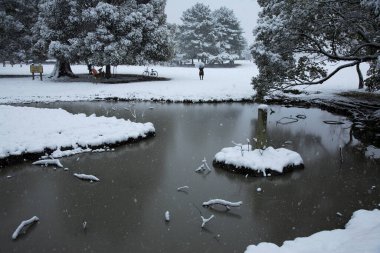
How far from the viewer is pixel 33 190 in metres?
7.07

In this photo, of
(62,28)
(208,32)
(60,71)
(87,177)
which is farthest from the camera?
(208,32)

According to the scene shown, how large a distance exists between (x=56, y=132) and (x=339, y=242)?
8.82 m

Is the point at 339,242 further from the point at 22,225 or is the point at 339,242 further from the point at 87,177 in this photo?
the point at 87,177

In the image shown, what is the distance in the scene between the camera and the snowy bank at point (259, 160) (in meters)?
7.95

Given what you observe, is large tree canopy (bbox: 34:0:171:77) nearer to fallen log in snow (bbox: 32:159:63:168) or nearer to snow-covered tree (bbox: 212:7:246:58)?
fallen log in snow (bbox: 32:159:63:168)

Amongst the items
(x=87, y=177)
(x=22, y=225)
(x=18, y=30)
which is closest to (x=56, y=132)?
(x=87, y=177)

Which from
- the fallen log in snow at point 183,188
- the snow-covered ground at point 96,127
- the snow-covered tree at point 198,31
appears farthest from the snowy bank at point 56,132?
the snow-covered tree at point 198,31

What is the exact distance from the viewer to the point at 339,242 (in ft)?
15.5

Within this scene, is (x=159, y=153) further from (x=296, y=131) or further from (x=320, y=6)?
(x=320, y=6)

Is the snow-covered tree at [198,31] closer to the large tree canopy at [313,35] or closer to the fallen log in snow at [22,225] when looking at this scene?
the large tree canopy at [313,35]

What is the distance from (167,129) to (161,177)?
192 inches

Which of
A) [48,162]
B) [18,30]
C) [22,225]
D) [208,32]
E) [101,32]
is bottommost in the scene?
[22,225]

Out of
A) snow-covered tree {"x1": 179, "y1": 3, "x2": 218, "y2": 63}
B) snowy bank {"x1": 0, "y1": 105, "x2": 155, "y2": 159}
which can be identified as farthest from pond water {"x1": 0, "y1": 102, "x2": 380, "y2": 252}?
snow-covered tree {"x1": 179, "y1": 3, "x2": 218, "y2": 63}

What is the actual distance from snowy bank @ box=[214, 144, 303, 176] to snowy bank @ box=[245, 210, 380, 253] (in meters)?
2.62
